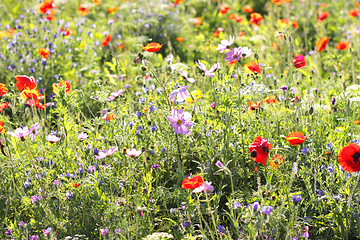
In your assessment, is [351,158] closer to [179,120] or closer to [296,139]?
[296,139]

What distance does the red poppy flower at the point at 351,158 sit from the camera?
170 cm

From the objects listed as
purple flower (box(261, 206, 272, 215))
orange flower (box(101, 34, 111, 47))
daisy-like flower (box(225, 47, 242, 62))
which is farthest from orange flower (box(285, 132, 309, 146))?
orange flower (box(101, 34, 111, 47))

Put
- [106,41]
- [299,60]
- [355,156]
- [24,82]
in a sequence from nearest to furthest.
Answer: [355,156] < [24,82] < [299,60] < [106,41]

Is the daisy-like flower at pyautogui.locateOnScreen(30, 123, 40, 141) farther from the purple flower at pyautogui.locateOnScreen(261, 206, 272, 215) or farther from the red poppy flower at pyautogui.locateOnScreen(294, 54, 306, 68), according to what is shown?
the red poppy flower at pyautogui.locateOnScreen(294, 54, 306, 68)

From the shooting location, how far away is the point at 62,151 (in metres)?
2.29

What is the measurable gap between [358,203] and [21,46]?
11.1 feet

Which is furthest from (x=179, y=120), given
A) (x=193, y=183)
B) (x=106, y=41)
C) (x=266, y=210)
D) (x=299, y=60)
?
(x=106, y=41)

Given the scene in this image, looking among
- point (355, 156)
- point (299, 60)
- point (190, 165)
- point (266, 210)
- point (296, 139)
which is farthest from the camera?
point (299, 60)

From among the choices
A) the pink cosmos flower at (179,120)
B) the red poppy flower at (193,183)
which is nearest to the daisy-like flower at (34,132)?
the pink cosmos flower at (179,120)

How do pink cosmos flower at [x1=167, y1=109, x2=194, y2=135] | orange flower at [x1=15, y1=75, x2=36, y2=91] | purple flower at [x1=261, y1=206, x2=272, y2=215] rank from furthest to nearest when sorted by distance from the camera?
orange flower at [x1=15, y1=75, x2=36, y2=91] → pink cosmos flower at [x1=167, y1=109, x2=194, y2=135] → purple flower at [x1=261, y1=206, x2=272, y2=215]

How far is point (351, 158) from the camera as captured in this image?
5.61 feet

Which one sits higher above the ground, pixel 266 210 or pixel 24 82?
pixel 24 82

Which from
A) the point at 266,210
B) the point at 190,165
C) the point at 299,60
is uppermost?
the point at 299,60

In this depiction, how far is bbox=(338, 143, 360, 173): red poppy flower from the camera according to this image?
170 centimetres
